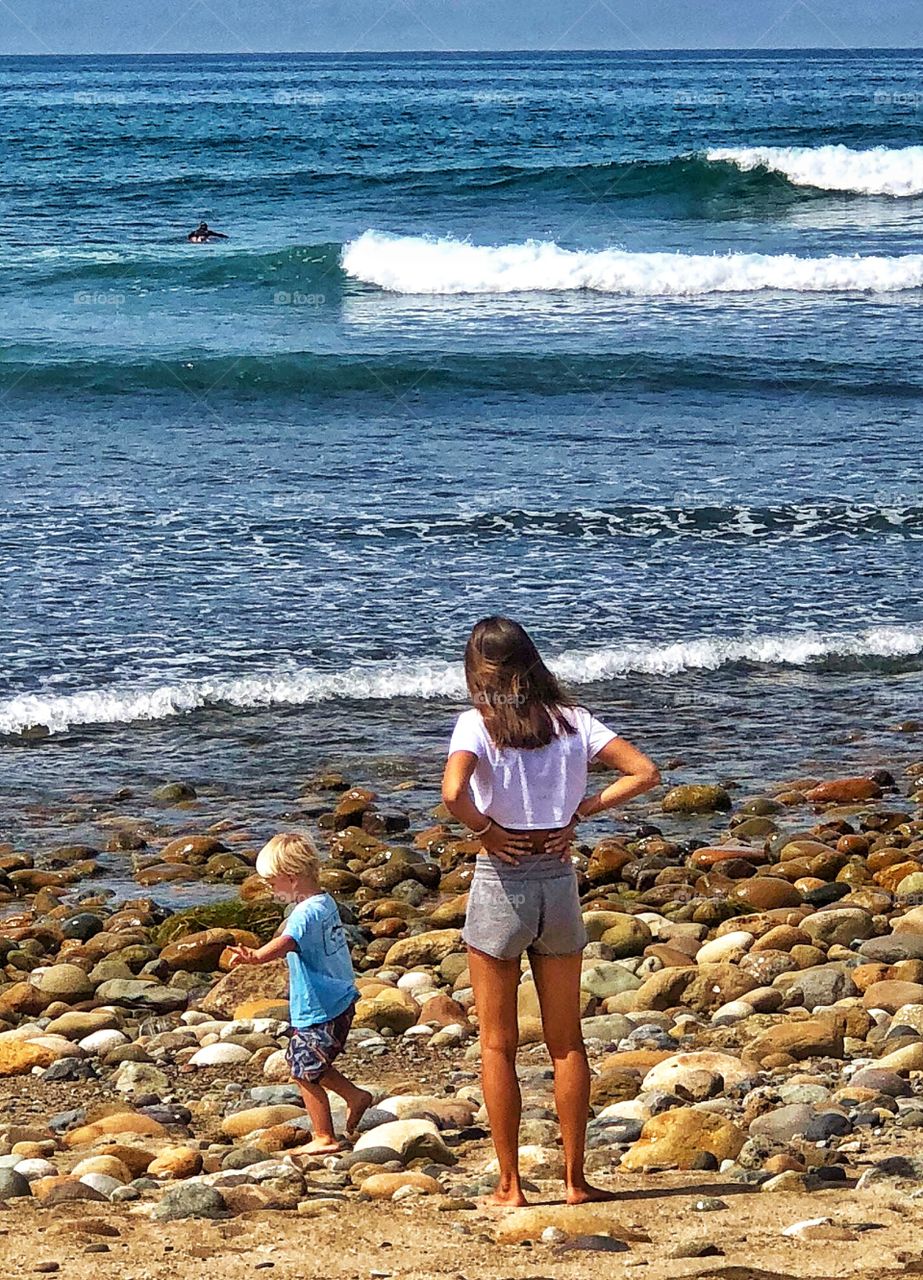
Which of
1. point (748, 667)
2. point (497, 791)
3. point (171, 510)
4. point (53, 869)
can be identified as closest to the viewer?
point (497, 791)

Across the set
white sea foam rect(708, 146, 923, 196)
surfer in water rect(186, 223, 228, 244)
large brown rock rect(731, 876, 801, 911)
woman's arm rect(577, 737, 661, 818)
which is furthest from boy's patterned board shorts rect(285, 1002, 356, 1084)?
white sea foam rect(708, 146, 923, 196)

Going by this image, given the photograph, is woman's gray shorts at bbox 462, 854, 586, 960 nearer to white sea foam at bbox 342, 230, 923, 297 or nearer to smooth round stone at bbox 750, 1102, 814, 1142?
smooth round stone at bbox 750, 1102, 814, 1142

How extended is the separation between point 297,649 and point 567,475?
5.44 meters

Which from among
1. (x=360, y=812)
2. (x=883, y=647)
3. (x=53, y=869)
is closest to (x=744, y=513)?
(x=883, y=647)

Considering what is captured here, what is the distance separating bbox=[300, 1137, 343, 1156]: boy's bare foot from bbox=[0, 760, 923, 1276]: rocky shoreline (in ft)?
0.25

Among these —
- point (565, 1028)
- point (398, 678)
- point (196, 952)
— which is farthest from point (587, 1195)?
point (398, 678)

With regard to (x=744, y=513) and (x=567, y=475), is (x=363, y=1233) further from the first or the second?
(x=567, y=475)

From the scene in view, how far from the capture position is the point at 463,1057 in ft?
19.1

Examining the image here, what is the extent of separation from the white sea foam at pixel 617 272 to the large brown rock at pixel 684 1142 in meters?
23.6

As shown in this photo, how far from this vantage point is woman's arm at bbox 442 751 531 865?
434cm

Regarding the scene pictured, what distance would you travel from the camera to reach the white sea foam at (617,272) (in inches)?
1079

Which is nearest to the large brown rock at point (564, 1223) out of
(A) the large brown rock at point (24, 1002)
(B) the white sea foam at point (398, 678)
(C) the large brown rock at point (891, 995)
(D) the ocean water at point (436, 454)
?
(C) the large brown rock at point (891, 995)

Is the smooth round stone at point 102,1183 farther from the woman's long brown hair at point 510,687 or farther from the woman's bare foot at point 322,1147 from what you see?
the woman's long brown hair at point 510,687

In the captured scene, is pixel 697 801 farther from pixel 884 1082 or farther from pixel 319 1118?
pixel 319 1118
